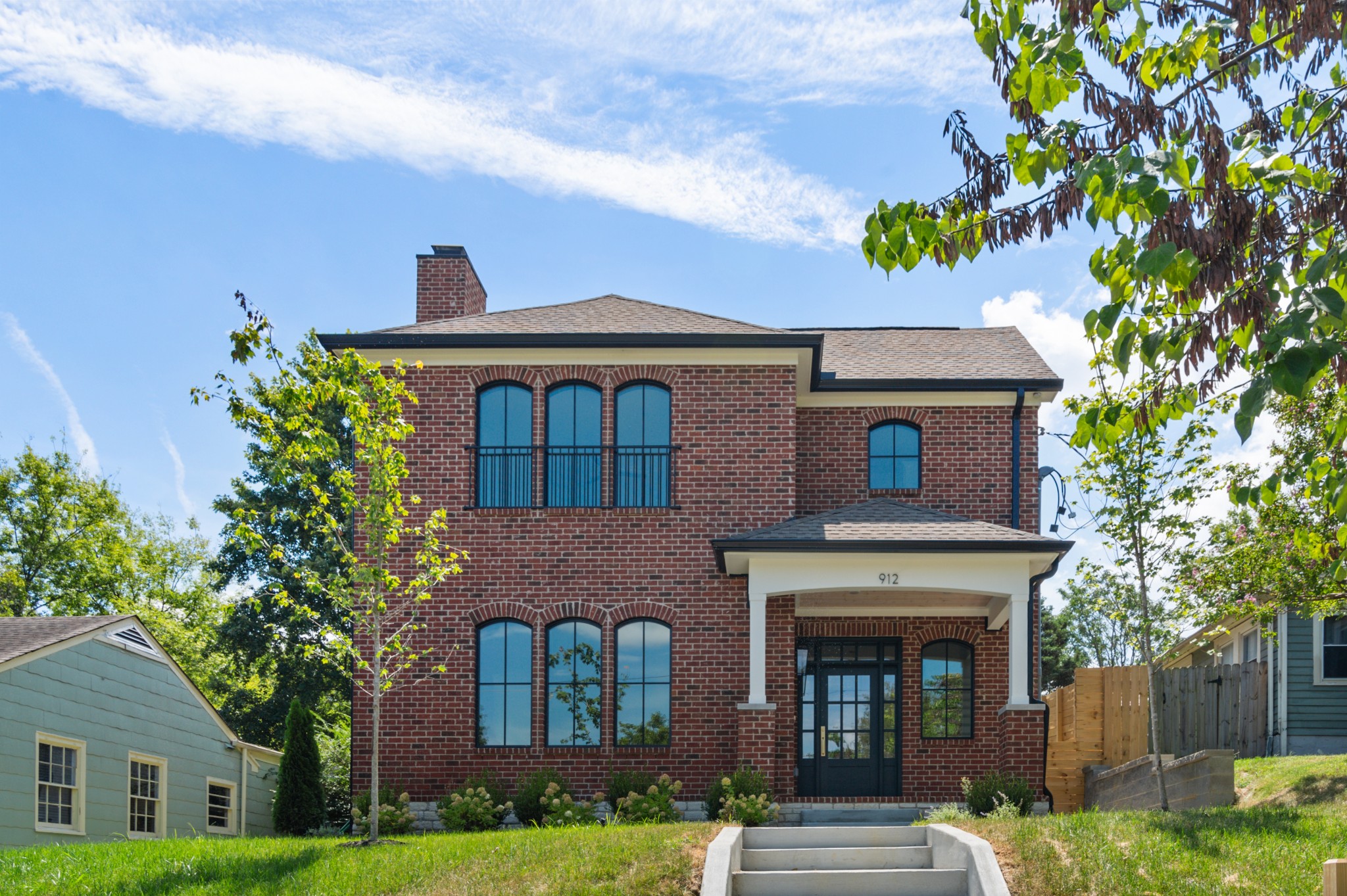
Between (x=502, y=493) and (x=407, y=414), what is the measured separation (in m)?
1.68

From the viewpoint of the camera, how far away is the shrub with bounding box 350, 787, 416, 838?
1609 centimetres

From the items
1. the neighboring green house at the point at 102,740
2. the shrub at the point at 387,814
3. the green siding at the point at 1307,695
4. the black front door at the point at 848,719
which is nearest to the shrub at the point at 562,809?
the shrub at the point at 387,814

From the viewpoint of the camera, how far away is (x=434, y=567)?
45.1 feet

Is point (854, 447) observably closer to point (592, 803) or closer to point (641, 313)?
point (641, 313)

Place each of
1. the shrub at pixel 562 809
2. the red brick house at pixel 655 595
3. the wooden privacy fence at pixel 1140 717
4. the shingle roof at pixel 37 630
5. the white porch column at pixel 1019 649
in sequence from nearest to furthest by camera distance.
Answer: the shrub at pixel 562 809 < the white porch column at pixel 1019 649 < the red brick house at pixel 655 595 < the shingle roof at pixel 37 630 < the wooden privacy fence at pixel 1140 717

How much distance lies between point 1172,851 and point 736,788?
21.1ft

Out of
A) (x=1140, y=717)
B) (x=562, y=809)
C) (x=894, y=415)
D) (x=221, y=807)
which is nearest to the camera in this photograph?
(x=562, y=809)

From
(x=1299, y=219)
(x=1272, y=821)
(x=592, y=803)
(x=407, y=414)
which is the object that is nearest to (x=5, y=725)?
(x=407, y=414)

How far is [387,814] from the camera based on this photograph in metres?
16.0

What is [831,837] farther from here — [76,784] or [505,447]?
[76,784]

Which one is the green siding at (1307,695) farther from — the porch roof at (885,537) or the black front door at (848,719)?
the black front door at (848,719)

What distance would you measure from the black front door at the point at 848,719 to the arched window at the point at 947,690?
43 cm

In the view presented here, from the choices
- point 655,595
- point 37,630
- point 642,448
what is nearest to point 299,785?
point 37,630

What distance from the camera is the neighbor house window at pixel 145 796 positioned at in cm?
2027
